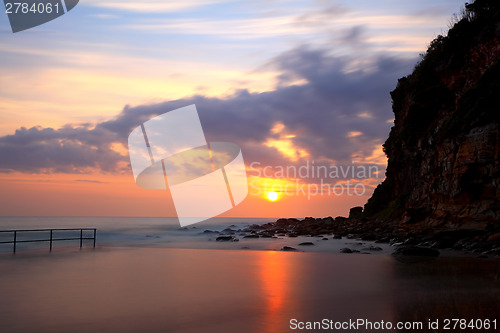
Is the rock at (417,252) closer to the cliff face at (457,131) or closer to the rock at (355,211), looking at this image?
the cliff face at (457,131)

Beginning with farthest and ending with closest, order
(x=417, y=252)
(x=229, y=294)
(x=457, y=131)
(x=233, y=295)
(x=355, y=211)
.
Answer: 1. (x=355, y=211)
2. (x=457, y=131)
3. (x=417, y=252)
4. (x=229, y=294)
5. (x=233, y=295)

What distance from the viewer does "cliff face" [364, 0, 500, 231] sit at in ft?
73.1

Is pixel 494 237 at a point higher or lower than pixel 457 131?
lower

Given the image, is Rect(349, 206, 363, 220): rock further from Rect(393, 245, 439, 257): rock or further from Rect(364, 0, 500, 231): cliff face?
Rect(393, 245, 439, 257): rock

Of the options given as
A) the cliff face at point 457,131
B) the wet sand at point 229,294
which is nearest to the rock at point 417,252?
the wet sand at point 229,294

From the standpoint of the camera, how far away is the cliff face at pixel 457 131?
22.3m

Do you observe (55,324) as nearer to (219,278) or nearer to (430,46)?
(219,278)

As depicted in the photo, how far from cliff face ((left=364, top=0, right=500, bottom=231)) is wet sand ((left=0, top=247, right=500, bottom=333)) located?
28.2 ft

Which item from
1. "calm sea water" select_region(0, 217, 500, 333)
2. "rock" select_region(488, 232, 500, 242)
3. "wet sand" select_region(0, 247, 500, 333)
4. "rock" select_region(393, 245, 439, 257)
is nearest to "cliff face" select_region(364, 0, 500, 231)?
"rock" select_region(488, 232, 500, 242)

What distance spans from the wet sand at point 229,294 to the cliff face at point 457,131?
8595mm

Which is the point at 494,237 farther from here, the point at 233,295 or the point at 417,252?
the point at 233,295

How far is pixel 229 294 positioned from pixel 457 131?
21543 mm

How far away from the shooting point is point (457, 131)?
1001 inches

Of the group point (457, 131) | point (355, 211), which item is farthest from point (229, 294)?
point (355, 211)
